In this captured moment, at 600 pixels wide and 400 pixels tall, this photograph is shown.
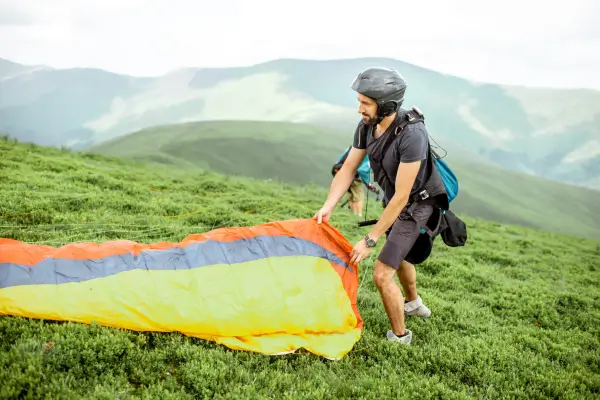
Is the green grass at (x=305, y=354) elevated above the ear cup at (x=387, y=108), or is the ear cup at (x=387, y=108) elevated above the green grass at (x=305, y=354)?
the ear cup at (x=387, y=108)

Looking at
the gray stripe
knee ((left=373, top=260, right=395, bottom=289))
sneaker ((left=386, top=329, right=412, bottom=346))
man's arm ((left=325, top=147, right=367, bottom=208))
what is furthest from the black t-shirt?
sneaker ((left=386, top=329, right=412, bottom=346))

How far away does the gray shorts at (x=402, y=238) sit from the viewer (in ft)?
16.7

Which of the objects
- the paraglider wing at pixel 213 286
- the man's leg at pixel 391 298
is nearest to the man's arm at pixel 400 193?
the man's leg at pixel 391 298

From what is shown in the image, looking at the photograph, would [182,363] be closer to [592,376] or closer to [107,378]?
[107,378]

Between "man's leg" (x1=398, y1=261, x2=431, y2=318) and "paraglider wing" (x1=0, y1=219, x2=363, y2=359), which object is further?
"man's leg" (x1=398, y1=261, x2=431, y2=318)

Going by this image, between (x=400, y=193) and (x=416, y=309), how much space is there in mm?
2565

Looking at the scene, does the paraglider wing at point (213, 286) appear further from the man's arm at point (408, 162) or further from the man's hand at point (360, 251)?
the man's arm at point (408, 162)

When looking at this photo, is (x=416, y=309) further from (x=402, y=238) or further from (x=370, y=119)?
(x=370, y=119)

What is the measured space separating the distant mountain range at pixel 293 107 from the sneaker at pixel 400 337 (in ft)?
275

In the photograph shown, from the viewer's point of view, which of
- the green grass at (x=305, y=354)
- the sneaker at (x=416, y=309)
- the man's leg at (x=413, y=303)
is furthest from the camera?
the sneaker at (x=416, y=309)

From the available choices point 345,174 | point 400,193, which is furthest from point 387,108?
point 345,174

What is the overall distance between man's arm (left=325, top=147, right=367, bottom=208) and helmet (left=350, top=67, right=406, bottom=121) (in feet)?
2.34

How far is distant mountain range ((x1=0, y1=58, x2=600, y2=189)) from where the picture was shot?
99500 millimetres

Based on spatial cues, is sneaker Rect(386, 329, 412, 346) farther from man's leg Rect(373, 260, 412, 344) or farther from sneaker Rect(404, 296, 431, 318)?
sneaker Rect(404, 296, 431, 318)
